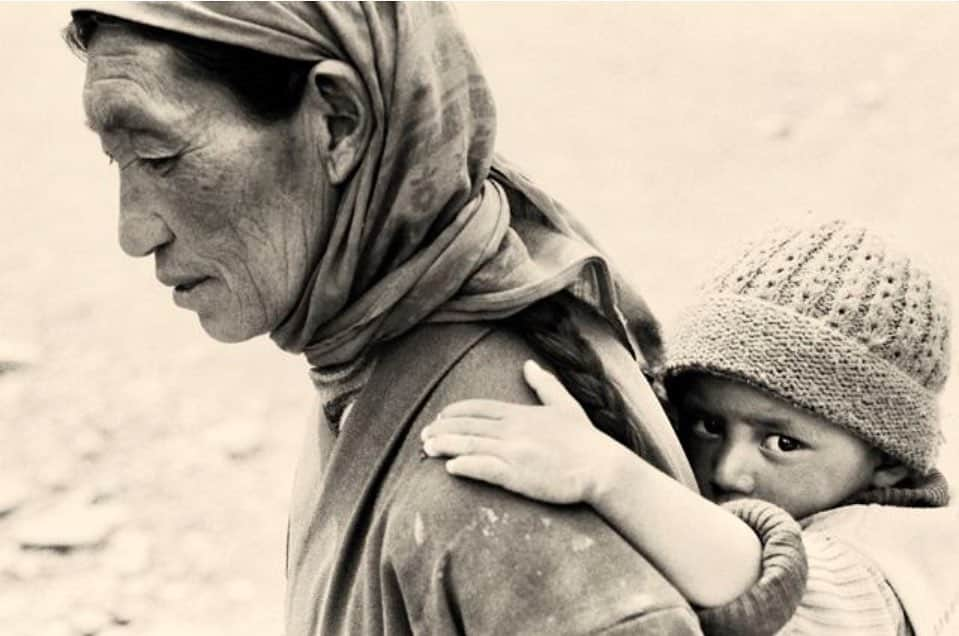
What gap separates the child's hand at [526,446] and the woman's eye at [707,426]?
75 centimetres

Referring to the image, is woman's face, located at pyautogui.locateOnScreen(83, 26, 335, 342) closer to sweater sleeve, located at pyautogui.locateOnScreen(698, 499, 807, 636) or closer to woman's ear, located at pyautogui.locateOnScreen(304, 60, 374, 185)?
woman's ear, located at pyautogui.locateOnScreen(304, 60, 374, 185)

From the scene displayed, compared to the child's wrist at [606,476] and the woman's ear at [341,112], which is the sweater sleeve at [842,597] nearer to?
the child's wrist at [606,476]

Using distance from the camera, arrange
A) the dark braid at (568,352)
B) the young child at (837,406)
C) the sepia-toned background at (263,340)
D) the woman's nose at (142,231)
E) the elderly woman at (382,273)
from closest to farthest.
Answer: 1. the elderly woman at (382,273)
2. the woman's nose at (142,231)
3. the dark braid at (568,352)
4. the young child at (837,406)
5. the sepia-toned background at (263,340)

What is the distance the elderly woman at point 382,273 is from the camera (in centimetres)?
247

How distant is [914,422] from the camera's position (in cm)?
326

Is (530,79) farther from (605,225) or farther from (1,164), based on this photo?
(1,164)

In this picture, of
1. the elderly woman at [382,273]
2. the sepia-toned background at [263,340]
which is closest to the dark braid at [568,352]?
the elderly woman at [382,273]

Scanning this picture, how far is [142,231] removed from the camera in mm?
2629

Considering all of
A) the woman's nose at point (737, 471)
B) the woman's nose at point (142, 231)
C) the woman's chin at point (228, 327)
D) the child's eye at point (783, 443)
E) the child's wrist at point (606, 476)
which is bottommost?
the woman's nose at point (737, 471)

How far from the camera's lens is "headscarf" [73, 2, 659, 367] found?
2.48m

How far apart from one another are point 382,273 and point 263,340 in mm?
5338

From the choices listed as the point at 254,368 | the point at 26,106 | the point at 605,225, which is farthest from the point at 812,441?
the point at 26,106

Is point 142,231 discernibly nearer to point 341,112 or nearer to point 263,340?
point 341,112

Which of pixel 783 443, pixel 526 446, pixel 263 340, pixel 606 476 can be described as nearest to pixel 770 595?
pixel 606 476
